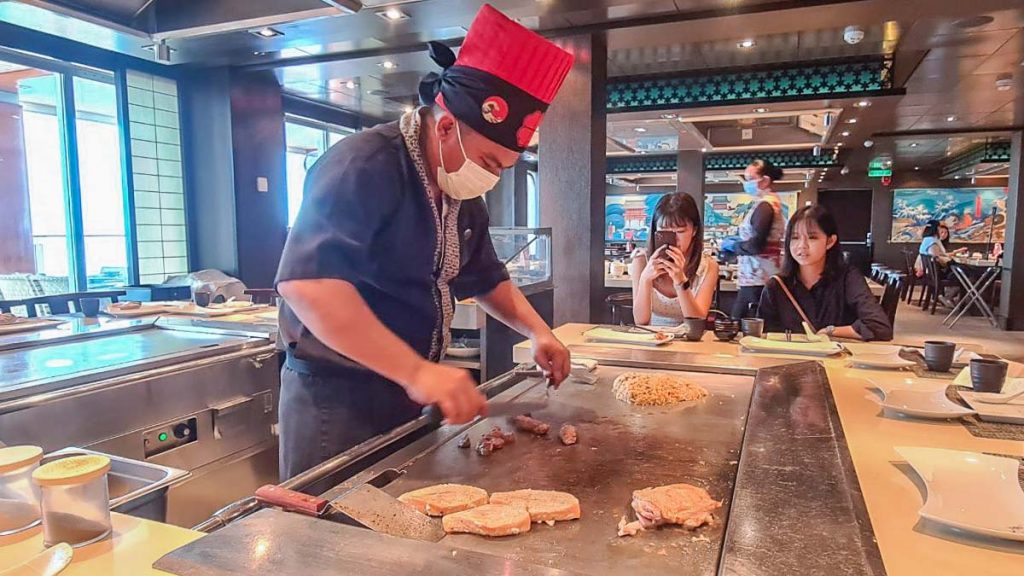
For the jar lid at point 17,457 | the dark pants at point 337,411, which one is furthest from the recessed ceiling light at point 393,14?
the jar lid at point 17,457

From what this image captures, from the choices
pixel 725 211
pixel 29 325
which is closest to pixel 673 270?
pixel 29 325

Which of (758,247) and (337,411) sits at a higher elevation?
(758,247)

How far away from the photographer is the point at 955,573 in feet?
2.34

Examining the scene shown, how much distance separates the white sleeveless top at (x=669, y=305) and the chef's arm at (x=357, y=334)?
210 centimetres

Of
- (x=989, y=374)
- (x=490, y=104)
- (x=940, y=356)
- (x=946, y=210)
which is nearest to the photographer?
(x=490, y=104)

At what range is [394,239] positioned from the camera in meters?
1.25

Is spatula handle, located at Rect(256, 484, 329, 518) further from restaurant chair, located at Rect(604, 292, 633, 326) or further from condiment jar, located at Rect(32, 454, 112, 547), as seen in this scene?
restaurant chair, located at Rect(604, 292, 633, 326)

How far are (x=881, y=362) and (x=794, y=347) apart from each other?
0.25 metres

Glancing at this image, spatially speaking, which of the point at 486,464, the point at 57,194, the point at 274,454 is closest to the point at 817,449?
the point at 486,464

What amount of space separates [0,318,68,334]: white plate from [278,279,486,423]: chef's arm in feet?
6.77

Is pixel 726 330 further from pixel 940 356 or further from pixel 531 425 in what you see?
pixel 531 425

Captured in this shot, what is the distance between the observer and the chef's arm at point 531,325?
145cm

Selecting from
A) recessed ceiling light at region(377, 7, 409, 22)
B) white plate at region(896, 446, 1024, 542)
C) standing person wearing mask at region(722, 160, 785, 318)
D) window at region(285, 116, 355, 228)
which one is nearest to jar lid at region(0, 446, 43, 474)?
white plate at region(896, 446, 1024, 542)

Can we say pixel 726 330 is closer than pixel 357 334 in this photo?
No
